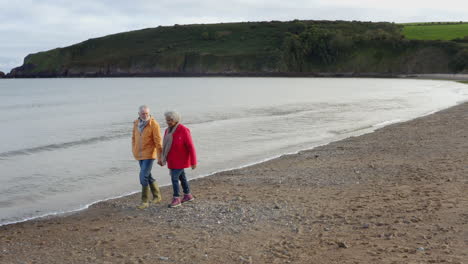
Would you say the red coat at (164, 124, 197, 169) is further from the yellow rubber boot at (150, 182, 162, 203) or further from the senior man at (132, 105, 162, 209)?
A: the yellow rubber boot at (150, 182, 162, 203)

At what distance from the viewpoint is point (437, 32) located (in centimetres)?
14262

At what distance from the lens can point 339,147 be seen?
59.5ft

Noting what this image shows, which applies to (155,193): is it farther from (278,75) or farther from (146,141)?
(278,75)

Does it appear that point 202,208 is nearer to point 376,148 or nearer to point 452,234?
point 452,234

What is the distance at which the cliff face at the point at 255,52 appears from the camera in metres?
134

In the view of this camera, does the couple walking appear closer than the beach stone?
No

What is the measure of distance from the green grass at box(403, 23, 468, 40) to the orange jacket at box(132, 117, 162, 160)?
139294 millimetres

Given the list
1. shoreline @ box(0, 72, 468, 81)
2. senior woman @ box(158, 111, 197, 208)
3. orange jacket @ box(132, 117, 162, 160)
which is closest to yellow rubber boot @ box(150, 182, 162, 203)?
senior woman @ box(158, 111, 197, 208)

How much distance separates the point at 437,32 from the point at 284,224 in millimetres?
148823

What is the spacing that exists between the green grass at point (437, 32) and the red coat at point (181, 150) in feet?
456

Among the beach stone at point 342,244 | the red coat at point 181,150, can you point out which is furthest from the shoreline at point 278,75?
the beach stone at point 342,244

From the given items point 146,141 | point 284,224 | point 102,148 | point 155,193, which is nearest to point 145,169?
point 146,141

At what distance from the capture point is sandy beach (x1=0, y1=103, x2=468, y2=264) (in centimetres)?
714

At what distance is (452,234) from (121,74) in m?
176
